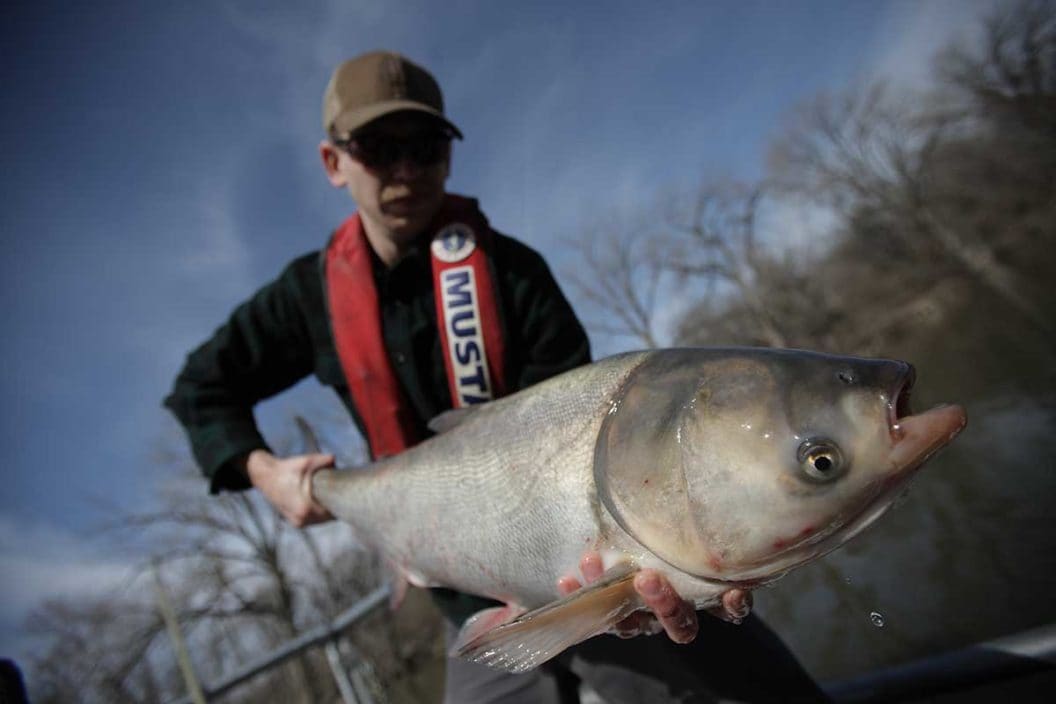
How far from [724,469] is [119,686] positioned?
824 inches

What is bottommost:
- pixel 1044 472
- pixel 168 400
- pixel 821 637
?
pixel 821 637

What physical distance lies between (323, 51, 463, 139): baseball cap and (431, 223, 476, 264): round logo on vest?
1.56 ft

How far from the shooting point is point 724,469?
125 centimetres

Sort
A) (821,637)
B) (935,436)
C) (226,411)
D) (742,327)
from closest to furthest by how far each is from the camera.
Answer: (935,436) < (226,411) < (821,637) < (742,327)

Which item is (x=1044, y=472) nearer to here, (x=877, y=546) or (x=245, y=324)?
(x=877, y=546)

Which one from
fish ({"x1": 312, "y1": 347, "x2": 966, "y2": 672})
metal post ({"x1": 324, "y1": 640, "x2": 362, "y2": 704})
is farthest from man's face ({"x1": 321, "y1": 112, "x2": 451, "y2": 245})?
metal post ({"x1": 324, "y1": 640, "x2": 362, "y2": 704})

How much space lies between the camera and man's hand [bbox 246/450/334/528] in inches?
98.0

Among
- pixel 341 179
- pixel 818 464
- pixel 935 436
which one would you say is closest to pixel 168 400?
pixel 341 179

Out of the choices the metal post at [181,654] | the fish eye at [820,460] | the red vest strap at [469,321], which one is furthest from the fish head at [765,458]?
the metal post at [181,654]

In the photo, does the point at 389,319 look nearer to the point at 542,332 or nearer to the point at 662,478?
the point at 542,332

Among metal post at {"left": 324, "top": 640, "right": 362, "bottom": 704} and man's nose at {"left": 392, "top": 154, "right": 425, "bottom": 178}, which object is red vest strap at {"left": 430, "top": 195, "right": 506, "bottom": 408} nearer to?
man's nose at {"left": 392, "top": 154, "right": 425, "bottom": 178}

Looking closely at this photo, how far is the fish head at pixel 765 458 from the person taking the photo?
3.68 feet

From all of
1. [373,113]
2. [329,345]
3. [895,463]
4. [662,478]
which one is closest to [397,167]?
[373,113]

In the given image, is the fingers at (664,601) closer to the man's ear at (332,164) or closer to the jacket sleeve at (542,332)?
the jacket sleeve at (542,332)
